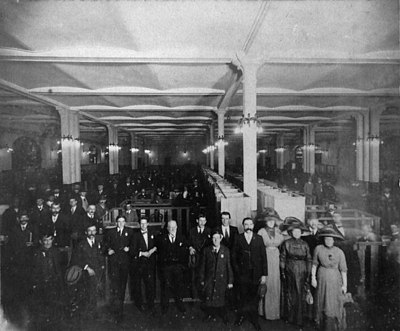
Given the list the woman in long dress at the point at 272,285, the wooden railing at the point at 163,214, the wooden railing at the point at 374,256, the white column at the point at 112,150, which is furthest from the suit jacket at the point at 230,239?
the white column at the point at 112,150

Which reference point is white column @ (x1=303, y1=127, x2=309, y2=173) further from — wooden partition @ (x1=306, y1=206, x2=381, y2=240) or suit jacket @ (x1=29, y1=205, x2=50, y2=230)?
suit jacket @ (x1=29, y1=205, x2=50, y2=230)

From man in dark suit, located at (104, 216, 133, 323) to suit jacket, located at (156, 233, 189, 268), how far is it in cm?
56

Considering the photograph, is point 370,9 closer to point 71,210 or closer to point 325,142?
point 71,210

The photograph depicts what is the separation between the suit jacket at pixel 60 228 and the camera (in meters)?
6.53

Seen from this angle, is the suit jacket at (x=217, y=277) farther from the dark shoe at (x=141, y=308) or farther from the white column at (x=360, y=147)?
the white column at (x=360, y=147)

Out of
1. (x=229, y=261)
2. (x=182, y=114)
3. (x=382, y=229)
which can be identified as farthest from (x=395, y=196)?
(x=182, y=114)

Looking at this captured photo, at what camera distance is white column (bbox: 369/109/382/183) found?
14.4 meters

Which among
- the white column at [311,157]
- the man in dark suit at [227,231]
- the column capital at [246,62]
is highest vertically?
the column capital at [246,62]

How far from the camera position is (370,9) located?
532cm

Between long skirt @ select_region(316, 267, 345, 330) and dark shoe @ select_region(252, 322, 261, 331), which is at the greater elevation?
long skirt @ select_region(316, 267, 345, 330)

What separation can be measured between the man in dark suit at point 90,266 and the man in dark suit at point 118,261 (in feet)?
0.70

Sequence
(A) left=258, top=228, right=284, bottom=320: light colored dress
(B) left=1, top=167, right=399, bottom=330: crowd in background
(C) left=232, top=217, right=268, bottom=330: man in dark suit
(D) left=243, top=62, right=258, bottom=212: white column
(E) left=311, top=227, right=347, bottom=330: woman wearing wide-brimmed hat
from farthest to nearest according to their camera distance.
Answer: (D) left=243, top=62, right=258, bottom=212: white column < (A) left=258, top=228, right=284, bottom=320: light colored dress < (C) left=232, top=217, right=268, bottom=330: man in dark suit < (B) left=1, top=167, right=399, bottom=330: crowd in background < (E) left=311, top=227, right=347, bottom=330: woman wearing wide-brimmed hat

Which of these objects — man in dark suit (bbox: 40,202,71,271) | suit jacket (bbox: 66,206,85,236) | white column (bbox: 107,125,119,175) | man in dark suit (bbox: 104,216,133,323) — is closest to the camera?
man in dark suit (bbox: 104,216,133,323)

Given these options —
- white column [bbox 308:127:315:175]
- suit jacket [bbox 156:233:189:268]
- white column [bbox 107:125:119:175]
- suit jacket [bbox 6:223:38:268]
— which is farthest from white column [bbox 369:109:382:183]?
white column [bbox 107:125:119:175]
